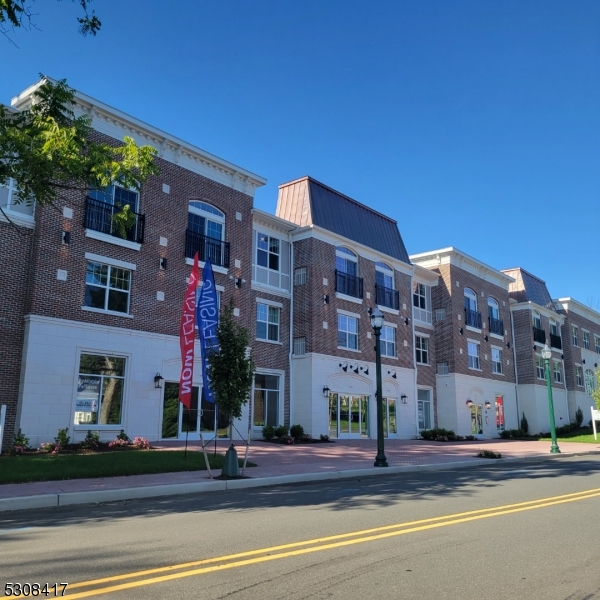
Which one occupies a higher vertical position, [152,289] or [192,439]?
[152,289]

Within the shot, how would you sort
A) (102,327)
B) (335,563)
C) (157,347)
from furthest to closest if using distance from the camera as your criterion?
(157,347) < (102,327) < (335,563)

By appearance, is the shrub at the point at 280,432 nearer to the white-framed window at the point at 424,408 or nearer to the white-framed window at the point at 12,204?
the white-framed window at the point at 424,408

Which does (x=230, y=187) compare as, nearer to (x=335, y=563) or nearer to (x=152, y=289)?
(x=152, y=289)

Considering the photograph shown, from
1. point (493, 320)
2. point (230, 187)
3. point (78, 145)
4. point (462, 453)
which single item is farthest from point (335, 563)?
point (493, 320)

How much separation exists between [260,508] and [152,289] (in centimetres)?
1364

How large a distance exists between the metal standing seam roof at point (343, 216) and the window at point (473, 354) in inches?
322

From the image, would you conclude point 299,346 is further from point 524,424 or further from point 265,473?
point 524,424

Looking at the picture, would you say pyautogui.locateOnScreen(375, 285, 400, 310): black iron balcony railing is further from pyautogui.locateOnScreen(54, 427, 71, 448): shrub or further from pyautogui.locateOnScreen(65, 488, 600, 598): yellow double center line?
pyautogui.locateOnScreen(65, 488, 600, 598): yellow double center line

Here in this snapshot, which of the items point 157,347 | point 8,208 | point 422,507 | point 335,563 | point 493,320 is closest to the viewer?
point 335,563

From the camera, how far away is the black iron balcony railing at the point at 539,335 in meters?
44.3

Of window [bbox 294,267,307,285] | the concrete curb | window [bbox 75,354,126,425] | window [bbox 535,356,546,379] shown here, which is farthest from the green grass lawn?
window [bbox 535,356,546,379]

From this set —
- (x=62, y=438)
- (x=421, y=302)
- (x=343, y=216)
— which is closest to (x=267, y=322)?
(x=343, y=216)

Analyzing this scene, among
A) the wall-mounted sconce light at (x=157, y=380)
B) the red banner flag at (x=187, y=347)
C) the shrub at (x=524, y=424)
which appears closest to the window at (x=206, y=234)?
the wall-mounted sconce light at (x=157, y=380)

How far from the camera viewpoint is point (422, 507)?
30.1 ft
